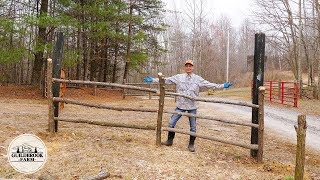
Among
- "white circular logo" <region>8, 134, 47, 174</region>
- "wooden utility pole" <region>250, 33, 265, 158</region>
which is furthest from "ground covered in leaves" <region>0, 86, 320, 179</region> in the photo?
"wooden utility pole" <region>250, 33, 265, 158</region>

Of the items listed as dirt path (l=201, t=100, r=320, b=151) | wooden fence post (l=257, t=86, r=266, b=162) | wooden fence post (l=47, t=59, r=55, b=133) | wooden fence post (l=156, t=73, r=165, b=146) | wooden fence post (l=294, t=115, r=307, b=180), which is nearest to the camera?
wooden fence post (l=294, t=115, r=307, b=180)

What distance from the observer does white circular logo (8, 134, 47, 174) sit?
15.7 ft

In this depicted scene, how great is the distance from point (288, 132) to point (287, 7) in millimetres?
15532

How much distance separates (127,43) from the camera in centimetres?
2536

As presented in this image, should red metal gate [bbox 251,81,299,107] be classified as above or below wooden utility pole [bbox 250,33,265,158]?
below

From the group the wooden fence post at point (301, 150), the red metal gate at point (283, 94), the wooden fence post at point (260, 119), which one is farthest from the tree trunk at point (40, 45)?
the wooden fence post at point (301, 150)

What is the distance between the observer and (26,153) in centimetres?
488

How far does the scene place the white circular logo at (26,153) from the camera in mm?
4773

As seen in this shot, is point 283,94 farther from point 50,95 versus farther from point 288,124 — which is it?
point 50,95

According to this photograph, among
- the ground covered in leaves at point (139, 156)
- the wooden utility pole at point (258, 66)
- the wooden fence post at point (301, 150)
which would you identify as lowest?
the ground covered in leaves at point (139, 156)

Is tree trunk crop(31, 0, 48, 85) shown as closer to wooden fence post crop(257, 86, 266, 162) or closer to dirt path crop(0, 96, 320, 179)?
dirt path crop(0, 96, 320, 179)

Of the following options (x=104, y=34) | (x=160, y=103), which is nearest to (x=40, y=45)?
(x=104, y=34)

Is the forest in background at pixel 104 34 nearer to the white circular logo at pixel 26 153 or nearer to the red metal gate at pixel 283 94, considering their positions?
the red metal gate at pixel 283 94

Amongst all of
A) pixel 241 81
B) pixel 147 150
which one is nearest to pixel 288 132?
pixel 147 150
